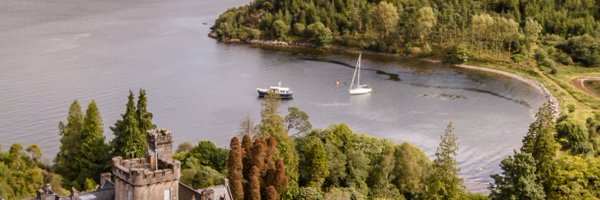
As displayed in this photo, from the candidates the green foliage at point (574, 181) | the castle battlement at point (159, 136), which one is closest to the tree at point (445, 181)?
the green foliage at point (574, 181)

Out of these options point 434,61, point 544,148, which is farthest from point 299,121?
point 434,61

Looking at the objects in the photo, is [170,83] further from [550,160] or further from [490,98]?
[550,160]

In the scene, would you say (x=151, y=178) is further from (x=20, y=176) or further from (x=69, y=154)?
(x=69, y=154)

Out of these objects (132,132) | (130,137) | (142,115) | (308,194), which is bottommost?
(308,194)

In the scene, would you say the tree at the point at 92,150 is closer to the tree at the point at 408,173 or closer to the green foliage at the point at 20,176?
the green foliage at the point at 20,176

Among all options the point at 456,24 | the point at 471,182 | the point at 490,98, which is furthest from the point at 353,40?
the point at 471,182

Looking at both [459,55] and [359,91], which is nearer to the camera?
[359,91]

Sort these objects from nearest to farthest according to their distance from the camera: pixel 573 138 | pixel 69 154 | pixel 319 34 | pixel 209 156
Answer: pixel 209 156, pixel 69 154, pixel 573 138, pixel 319 34
